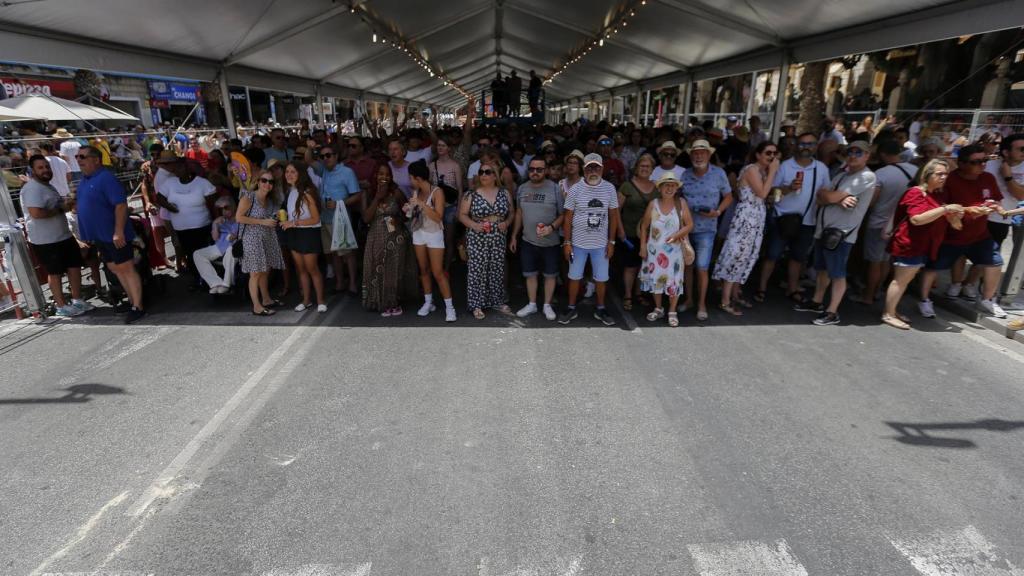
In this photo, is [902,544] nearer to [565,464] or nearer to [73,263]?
[565,464]

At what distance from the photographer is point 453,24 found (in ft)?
50.4

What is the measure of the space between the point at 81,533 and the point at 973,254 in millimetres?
7688

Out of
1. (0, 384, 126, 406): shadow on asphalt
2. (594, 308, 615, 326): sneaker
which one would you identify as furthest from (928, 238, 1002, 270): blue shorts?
(0, 384, 126, 406): shadow on asphalt

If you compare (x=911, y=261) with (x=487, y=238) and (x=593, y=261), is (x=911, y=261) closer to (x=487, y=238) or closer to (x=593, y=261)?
(x=593, y=261)

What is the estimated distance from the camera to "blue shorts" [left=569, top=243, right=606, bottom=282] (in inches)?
212

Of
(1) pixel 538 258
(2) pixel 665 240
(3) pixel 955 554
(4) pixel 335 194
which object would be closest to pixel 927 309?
(2) pixel 665 240

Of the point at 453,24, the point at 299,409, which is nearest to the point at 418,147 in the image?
the point at 299,409

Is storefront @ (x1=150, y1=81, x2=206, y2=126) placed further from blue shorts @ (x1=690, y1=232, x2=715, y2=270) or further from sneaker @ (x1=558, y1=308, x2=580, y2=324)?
blue shorts @ (x1=690, y1=232, x2=715, y2=270)

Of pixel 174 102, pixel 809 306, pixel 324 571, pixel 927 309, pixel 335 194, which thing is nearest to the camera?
pixel 324 571

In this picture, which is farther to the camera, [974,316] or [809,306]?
[809,306]

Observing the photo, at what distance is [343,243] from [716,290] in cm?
460

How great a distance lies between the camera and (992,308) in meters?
5.44

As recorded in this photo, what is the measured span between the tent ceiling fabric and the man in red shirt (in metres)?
2.28

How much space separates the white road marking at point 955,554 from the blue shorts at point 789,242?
3754 millimetres
